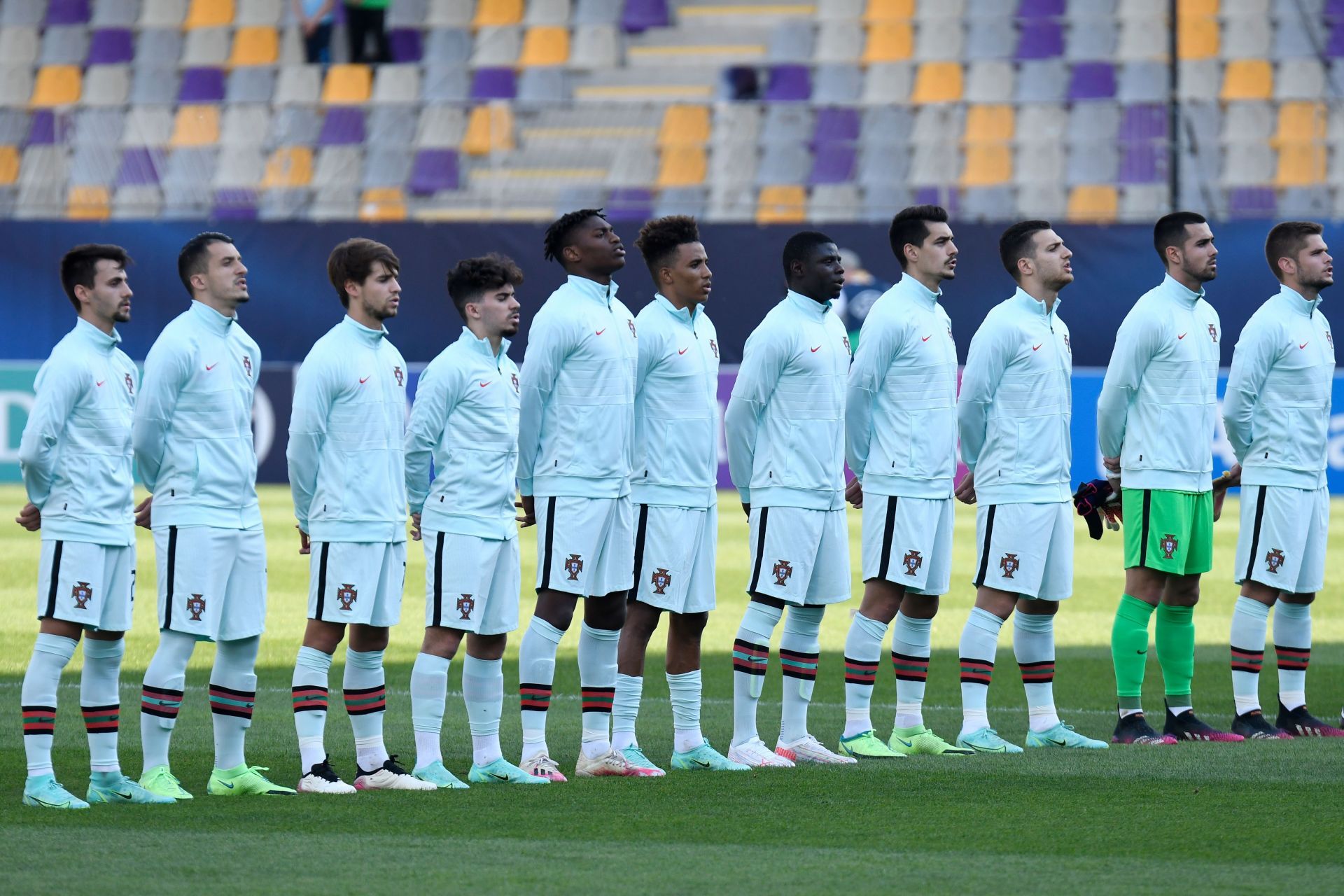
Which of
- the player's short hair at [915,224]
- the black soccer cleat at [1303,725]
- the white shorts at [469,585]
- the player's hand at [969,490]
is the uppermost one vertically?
the player's short hair at [915,224]

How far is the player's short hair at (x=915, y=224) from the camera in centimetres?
863

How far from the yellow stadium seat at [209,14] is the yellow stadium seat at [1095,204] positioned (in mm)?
12252

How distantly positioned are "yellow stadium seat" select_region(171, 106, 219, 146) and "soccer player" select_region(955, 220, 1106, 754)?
1472 centimetres

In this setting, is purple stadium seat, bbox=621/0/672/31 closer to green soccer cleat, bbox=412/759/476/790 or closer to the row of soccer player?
the row of soccer player

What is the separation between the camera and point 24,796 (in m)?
6.95

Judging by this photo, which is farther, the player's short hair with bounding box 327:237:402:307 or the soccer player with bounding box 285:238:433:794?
the player's short hair with bounding box 327:237:402:307

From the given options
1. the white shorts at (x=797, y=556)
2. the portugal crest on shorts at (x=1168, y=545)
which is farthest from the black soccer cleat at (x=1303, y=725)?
the white shorts at (x=797, y=556)

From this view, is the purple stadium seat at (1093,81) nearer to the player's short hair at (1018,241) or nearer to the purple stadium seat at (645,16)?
the purple stadium seat at (645,16)

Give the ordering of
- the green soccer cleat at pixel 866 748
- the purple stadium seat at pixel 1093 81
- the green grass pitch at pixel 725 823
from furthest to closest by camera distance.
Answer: the purple stadium seat at pixel 1093 81 → the green soccer cleat at pixel 866 748 → the green grass pitch at pixel 725 823

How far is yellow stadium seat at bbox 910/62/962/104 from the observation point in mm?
25625

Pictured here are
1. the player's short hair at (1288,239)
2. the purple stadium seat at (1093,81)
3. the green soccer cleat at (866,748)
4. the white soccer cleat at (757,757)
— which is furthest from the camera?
the purple stadium seat at (1093,81)

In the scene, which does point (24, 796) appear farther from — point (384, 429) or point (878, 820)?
point (878, 820)

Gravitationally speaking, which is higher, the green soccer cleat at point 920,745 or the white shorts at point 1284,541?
the white shorts at point 1284,541

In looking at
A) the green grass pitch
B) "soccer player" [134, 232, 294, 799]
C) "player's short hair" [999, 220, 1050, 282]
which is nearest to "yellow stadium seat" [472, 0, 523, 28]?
the green grass pitch
